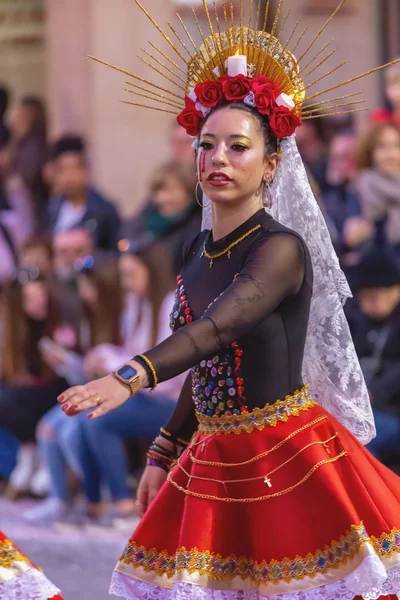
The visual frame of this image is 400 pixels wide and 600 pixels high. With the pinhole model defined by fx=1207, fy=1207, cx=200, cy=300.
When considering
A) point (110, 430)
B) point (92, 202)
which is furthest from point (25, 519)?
point (92, 202)

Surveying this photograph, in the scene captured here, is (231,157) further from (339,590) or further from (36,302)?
(36,302)

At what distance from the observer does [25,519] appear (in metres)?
6.90

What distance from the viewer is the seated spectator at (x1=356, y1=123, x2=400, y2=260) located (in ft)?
22.7

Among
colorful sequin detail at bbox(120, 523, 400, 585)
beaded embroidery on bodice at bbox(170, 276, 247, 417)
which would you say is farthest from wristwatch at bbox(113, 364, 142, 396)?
colorful sequin detail at bbox(120, 523, 400, 585)

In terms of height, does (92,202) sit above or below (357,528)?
above

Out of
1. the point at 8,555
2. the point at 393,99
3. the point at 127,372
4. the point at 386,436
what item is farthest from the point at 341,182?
the point at 127,372

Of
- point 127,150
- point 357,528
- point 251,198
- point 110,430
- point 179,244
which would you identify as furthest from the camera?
point 127,150

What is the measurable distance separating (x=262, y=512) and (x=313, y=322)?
2.04ft

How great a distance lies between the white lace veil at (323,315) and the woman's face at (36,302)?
14.1 feet

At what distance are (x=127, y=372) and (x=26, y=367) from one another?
16.0 ft

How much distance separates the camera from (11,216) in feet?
31.3

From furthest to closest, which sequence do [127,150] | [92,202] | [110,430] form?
[127,150], [92,202], [110,430]

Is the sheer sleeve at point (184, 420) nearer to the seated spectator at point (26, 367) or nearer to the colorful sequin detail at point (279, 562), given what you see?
the colorful sequin detail at point (279, 562)

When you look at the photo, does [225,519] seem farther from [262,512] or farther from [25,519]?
[25,519]
